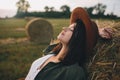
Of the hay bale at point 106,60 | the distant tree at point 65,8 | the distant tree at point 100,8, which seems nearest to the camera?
the hay bale at point 106,60

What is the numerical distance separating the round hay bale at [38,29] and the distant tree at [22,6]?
7.8 inches

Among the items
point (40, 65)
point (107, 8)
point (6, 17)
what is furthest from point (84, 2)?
point (40, 65)

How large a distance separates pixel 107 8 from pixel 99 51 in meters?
2.23

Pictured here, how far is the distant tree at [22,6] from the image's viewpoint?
4.42 metres

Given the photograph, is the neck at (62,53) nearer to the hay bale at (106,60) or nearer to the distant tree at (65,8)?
the hay bale at (106,60)

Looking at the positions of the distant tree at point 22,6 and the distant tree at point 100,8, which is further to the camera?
the distant tree at point 22,6

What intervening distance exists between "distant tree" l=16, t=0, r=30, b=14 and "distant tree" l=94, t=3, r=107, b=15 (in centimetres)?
90

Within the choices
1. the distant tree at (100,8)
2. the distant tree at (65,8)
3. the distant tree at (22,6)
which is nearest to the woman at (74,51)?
the distant tree at (100,8)

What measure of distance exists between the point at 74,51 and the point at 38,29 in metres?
2.76

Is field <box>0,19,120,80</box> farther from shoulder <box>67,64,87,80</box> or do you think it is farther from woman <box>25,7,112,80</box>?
shoulder <box>67,64,87,80</box>

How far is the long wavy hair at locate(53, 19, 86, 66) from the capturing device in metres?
1.94

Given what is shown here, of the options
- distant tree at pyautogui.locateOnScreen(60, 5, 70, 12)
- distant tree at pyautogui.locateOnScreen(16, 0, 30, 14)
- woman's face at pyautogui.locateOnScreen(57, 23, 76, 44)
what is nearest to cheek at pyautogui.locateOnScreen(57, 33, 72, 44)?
woman's face at pyautogui.locateOnScreen(57, 23, 76, 44)

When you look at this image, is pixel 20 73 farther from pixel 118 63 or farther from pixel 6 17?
pixel 118 63

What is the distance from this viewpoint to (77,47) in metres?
1.94
